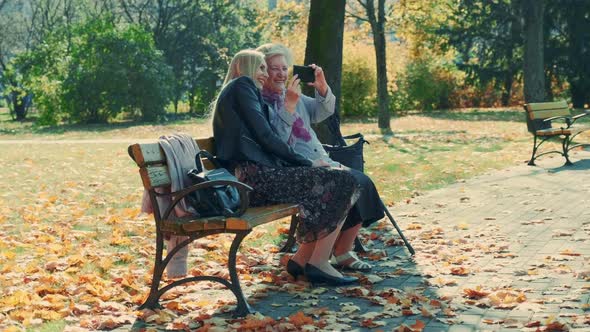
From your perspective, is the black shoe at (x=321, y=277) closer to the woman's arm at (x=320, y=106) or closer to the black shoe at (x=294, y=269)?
the black shoe at (x=294, y=269)

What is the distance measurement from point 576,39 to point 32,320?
30.7m

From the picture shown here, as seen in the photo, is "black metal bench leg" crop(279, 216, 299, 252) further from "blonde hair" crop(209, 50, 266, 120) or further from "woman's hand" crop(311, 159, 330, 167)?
"blonde hair" crop(209, 50, 266, 120)

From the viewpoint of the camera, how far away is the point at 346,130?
2355cm

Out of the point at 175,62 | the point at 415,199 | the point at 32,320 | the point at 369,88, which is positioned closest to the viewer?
the point at 32,320

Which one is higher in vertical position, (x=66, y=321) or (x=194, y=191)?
(x=194, y=191)

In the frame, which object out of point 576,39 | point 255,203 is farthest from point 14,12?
point 255,203

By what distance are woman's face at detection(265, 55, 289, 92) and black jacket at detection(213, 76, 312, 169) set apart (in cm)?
43

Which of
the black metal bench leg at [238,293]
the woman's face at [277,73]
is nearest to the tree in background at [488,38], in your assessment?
the woman's face at [277,73]

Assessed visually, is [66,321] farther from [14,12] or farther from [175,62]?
[14,12]

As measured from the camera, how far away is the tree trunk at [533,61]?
850 inches

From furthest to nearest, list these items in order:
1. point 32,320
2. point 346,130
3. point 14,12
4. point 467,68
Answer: point 14,12 → point 467,68 → point 346,130 → point 32,320

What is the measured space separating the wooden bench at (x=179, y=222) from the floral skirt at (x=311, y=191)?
13.5 inches

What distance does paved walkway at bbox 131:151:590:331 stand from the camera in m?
5.04

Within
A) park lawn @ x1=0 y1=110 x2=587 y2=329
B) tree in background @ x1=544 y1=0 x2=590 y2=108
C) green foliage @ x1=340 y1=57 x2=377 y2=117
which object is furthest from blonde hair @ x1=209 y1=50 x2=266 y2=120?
tree in background @ x1=544 y1=0 x2=590 y2=108
